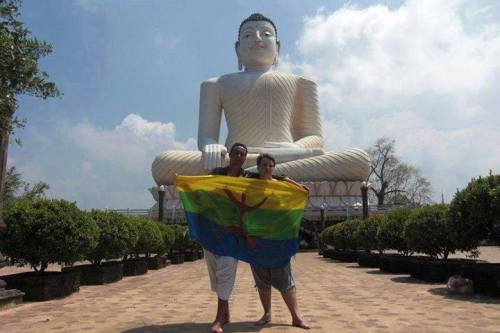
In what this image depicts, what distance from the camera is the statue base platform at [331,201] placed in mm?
30652

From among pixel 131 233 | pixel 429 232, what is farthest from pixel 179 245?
pixel 429 232

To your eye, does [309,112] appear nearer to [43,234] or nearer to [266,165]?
[43,234]

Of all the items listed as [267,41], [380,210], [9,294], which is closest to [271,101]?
[267,41]

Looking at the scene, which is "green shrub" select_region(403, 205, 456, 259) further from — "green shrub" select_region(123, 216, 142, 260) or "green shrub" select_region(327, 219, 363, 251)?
"green shrub" select_region(327, 219, 363, 251)

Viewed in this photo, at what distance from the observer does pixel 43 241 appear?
7.49m

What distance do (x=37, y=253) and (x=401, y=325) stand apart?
5.28 metres

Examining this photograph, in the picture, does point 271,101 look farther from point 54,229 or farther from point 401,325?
point 401,325

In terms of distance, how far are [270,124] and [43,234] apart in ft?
76.0

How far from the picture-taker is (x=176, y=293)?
8.32m

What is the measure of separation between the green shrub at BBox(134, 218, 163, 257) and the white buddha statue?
15.4 metres

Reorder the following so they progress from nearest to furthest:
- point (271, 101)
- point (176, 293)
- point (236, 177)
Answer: point (236, 177)
point (176, 293)
point (271, 101)

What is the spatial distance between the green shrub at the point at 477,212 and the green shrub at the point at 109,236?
6375mm

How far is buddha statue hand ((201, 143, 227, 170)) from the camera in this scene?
27484mm

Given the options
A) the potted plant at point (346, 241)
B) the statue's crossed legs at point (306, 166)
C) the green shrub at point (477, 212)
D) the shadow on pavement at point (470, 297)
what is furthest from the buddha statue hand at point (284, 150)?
the shadow on pavement at point (470, 297)
